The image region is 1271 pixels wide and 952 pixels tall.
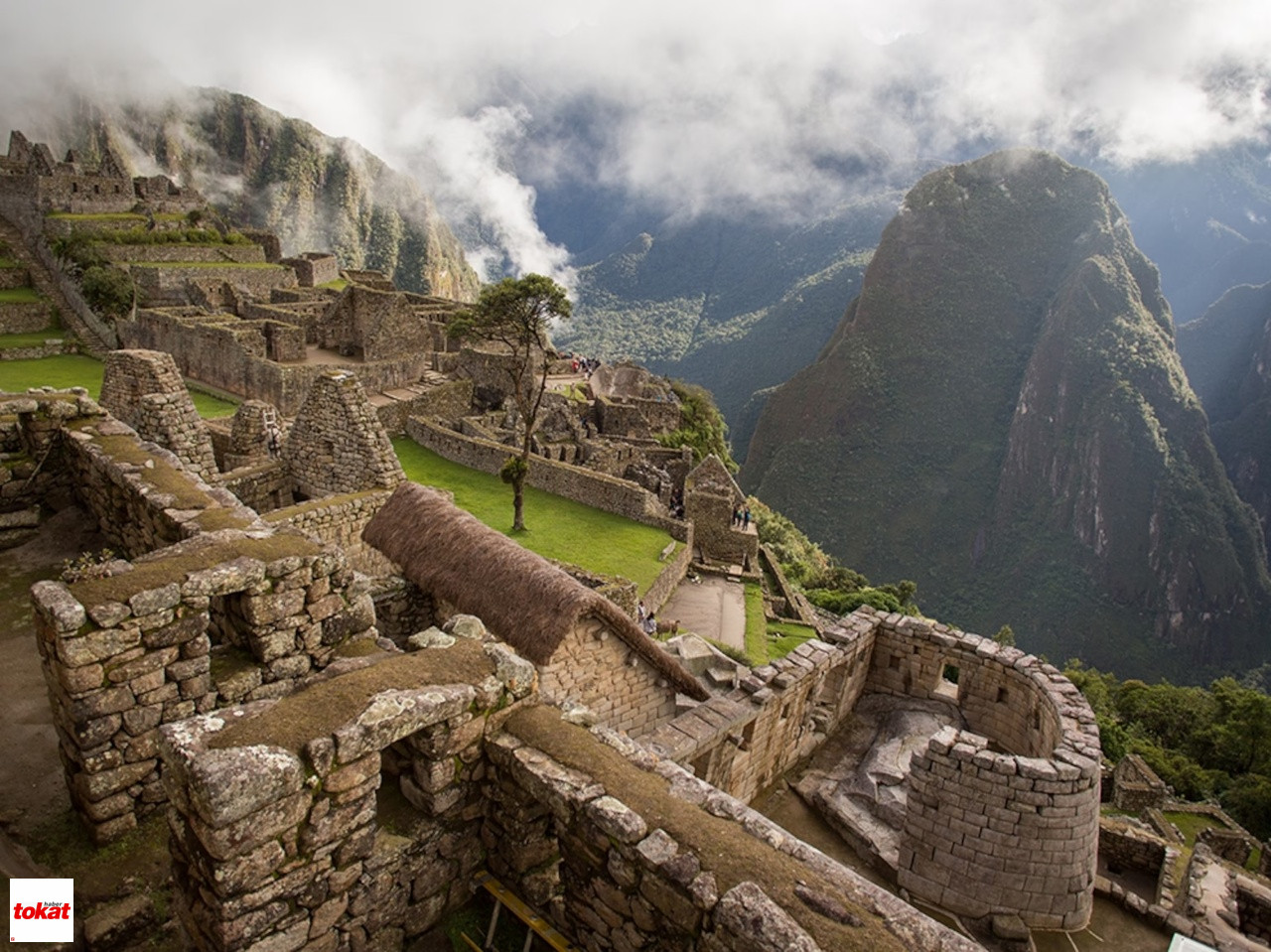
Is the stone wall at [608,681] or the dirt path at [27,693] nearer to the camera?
the dirt path at [27,693]

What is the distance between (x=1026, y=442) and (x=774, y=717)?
129567 millimetres

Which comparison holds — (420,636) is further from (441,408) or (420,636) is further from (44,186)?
(44,186)

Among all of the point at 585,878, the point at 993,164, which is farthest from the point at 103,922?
the point at 993,164

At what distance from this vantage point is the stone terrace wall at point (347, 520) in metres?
7.90

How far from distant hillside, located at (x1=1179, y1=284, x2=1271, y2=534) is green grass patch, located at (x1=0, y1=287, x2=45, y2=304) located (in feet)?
550

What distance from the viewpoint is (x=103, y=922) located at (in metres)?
3.54

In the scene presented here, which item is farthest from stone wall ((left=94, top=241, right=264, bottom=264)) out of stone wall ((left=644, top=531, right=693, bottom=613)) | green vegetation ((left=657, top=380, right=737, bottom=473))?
stone wall ((left=644, top=531, right=693, bottom=613))

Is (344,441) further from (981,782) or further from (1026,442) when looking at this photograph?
(1026,442)

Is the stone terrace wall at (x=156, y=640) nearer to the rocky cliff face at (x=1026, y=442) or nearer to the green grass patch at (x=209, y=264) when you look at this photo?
the green grass patch at (x=209, y=264)

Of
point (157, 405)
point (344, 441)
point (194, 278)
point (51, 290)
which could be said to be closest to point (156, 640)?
point (344, 441)

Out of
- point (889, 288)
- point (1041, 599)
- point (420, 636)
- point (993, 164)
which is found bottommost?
point (1041, 599)

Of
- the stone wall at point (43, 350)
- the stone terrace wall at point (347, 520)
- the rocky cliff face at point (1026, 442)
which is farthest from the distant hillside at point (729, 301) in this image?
the stone terrace wall at point (347, 520)

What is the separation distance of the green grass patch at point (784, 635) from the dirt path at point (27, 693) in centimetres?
1654

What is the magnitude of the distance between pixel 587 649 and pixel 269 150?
115 m
